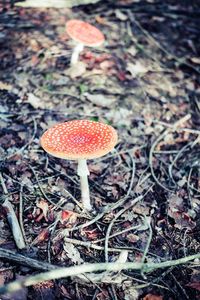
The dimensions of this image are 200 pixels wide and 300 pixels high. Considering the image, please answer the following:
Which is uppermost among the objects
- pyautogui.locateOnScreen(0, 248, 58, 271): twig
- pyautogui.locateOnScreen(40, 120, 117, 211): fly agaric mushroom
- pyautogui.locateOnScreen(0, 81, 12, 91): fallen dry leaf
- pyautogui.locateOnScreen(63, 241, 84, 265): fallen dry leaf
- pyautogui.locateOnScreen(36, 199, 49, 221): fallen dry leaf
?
pyautogui.locateOnScreen(40, 120, 117, 211): fly agaric mushroom

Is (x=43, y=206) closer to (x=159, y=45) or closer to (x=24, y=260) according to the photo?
(x=24, y=260)

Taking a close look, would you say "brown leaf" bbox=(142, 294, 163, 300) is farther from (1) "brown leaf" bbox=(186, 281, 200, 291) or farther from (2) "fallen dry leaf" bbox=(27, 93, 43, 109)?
(2) "fallen dry leaf" bbox=(27, 93, 43, 109)

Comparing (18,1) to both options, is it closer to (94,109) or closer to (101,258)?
(94,109)

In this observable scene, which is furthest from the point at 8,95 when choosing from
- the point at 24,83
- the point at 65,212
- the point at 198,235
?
the point at 198,235

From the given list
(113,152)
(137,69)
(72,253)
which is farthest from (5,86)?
(72,253)

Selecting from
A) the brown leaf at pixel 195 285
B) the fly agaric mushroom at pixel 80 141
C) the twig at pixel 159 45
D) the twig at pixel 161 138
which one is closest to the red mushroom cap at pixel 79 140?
the fly agaric mushroom at pixel 80 141

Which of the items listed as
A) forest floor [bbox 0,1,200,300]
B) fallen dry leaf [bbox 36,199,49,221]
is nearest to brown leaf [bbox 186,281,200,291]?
forest floor [bbox 0,1,200,300]
